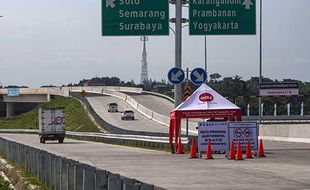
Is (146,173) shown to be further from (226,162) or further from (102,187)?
(102,187)

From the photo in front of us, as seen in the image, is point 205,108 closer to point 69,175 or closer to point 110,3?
point 110,3

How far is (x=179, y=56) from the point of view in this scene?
32.6m

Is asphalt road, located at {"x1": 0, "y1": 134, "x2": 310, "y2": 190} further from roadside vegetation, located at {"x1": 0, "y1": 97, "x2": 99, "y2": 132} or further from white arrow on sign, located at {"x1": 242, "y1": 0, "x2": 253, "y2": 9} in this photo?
roadside vegetation, located at {"x1": 0, "y1": 97, "x2": 99, "y2": 132}

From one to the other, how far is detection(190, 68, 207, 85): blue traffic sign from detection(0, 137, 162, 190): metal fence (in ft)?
30.0

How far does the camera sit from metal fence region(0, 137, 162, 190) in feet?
28.7

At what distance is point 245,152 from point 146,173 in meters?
8.38

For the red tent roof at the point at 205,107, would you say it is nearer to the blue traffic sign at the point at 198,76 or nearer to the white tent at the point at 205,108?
the white tent at the point at 205,108

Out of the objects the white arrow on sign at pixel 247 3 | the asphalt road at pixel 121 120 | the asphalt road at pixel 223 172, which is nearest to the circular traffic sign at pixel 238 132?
the asphalt road at pixel 223 172

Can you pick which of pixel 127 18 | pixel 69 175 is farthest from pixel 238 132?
pixel 69 175

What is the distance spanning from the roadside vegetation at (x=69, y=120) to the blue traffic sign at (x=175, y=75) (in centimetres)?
4273

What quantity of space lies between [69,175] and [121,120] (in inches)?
2743

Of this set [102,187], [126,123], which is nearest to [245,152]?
[102,187]

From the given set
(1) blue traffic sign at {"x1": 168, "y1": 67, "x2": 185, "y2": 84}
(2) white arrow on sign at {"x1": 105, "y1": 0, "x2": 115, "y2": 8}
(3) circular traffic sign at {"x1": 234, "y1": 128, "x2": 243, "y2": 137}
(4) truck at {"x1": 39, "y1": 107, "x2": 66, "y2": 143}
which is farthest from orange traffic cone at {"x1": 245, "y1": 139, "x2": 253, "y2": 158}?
(4) truck at {"x1": 39, "y1": 107, "x2": 66, "y2": 143}

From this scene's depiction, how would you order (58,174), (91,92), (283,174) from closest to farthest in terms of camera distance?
(58,174)
(283,174)
(91,92)
